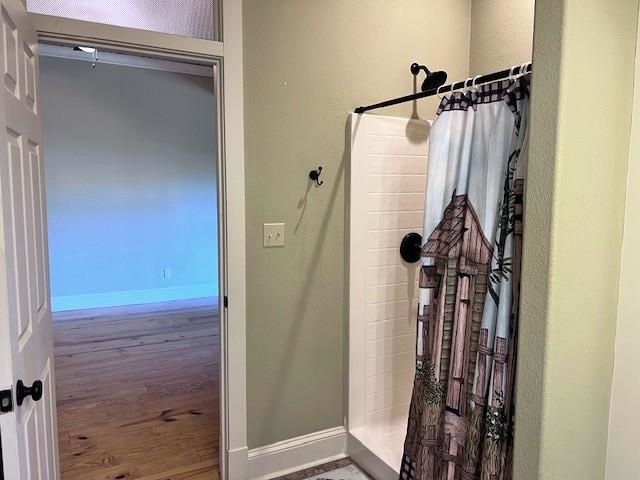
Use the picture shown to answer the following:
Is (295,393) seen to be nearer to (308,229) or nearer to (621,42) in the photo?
(308,229)

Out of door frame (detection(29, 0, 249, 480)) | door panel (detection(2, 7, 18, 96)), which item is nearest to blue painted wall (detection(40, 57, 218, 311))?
door frame (detection(29, 0, 249, 480))

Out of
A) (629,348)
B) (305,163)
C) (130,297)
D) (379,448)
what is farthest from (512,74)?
(130,297)

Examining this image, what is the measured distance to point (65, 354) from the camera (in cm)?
383

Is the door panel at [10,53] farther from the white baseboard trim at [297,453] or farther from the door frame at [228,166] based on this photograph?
the white baseboard trim at [297,453]

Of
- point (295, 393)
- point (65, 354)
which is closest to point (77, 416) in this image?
point (65, 354)

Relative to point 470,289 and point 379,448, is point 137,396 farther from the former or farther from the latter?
point 470,289

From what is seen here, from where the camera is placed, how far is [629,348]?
1.35m

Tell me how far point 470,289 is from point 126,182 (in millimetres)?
4653

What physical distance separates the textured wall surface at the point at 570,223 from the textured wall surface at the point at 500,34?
1052mm

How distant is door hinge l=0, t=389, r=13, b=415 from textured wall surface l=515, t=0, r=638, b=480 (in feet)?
4.04

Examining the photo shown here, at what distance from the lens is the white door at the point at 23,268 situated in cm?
105

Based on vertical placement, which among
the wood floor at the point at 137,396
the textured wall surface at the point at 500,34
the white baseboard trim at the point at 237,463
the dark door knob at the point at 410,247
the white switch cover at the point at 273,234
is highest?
the textured wall surface at the point at 500,34

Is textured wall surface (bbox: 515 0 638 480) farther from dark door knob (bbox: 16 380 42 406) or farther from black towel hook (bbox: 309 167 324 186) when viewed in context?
dark door knob (bbox: 16 380 42 406)

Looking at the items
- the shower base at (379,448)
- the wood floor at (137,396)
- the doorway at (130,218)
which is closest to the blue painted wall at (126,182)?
the doorway at (130,218)
